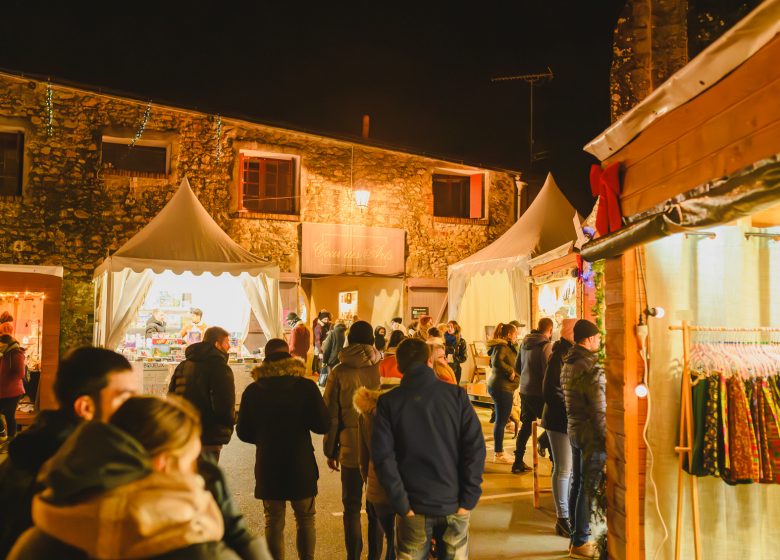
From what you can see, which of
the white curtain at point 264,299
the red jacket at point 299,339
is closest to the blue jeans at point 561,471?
the white curtain at point 264,299

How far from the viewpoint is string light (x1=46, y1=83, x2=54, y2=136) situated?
A: 13.6 metres

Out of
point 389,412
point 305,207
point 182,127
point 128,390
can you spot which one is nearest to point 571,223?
point 305,207

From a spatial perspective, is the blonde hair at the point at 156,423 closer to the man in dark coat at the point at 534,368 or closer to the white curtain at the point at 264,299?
the man in dark coat at the point at 534,368

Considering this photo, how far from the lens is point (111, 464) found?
1528 mm

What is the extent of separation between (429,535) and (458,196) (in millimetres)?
14583

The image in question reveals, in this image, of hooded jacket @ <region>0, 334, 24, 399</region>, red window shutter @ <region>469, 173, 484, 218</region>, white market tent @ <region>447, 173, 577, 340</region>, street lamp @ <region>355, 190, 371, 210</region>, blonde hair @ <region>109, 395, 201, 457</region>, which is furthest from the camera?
red window shutter @ <region>469, 173, 484, 218</region>

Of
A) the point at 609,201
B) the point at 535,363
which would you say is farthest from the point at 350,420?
the point at 535,363

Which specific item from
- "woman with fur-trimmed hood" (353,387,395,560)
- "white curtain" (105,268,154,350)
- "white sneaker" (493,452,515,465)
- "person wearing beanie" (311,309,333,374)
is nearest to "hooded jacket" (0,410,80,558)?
"woman with fur-trimmed hood" (353,387,395,560)

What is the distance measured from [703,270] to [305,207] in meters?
12.7

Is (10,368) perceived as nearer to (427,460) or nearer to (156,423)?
(427,460)

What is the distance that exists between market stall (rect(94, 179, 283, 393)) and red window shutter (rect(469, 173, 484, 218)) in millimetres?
7567

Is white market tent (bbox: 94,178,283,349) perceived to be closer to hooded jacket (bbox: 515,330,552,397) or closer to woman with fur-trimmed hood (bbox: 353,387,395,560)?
hooded jacket (bbox: 515,330,552,397)

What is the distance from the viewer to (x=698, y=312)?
3.81 metres

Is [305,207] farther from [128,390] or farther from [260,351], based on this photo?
[128,390]
